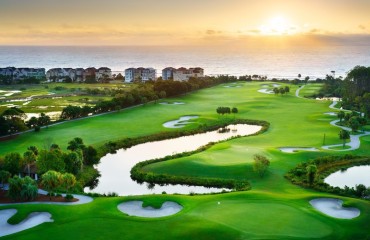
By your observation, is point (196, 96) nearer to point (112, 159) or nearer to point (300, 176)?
point (112, 159)

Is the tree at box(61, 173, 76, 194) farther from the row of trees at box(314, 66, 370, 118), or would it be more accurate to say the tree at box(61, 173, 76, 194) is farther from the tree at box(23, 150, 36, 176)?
the row of trees at box(314, 66, 370, 118)

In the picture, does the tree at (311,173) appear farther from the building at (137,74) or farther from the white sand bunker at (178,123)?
the building at (137,74)

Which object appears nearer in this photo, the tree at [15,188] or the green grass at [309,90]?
the tree at [15,188]

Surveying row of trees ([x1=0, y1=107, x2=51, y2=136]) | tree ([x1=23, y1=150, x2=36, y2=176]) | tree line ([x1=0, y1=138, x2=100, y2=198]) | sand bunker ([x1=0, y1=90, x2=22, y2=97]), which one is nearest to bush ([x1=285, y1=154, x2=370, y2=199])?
tree line ([x1=0, y1=138, x2=100, y2=198])

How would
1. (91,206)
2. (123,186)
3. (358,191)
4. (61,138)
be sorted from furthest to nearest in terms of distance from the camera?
(61,138)
(123,186)
(358,191)
(91,206)

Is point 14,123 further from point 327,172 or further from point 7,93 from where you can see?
point 7,93

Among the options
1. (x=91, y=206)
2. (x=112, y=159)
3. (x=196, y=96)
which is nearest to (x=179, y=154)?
(x=112, y=159)

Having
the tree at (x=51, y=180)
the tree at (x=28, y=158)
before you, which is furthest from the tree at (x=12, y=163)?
the tree at (x=51, y=180)
